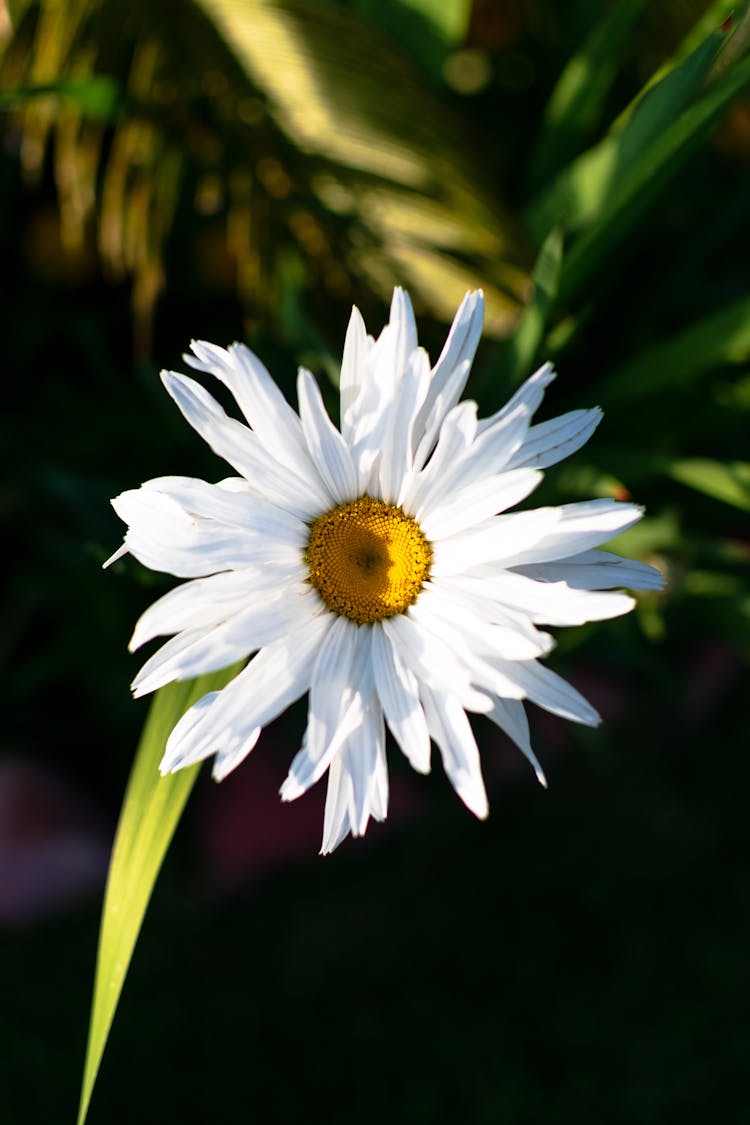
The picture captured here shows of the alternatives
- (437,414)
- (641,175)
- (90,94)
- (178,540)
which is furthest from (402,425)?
(90,94)

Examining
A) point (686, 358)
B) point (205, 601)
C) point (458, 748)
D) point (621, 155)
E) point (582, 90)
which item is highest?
point (582, 90)

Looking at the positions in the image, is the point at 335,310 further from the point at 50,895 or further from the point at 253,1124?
the point at 253,1124

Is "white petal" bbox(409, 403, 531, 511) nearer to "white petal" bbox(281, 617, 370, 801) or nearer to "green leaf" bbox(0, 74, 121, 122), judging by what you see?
"white petal" bbox(281, 617, 370, 801)

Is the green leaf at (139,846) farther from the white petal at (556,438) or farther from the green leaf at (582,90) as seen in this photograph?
the green leaf at (582,90)

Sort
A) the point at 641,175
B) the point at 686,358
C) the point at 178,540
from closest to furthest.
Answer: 1. the point at 178,540
2. the point at 641,175
3. the point at 686,358

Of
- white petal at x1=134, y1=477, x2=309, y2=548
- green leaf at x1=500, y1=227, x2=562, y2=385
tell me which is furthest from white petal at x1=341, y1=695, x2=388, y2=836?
green leaf at x1=500, y1=227, x2=562, y2=385

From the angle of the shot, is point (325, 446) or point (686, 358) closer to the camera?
point (325, 446)

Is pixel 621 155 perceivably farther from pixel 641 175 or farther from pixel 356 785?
pixel 356 785

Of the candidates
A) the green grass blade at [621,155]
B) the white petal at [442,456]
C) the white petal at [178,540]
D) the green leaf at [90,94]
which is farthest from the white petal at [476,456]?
the green leaf at [90,94]
